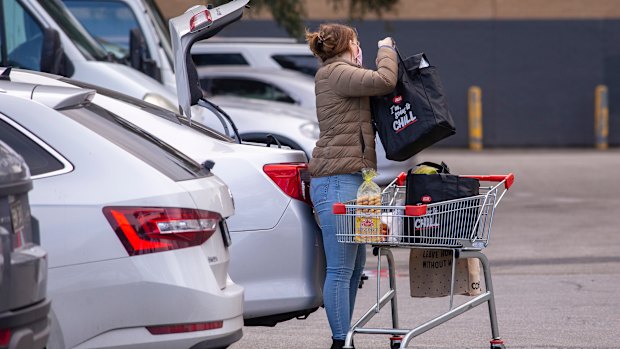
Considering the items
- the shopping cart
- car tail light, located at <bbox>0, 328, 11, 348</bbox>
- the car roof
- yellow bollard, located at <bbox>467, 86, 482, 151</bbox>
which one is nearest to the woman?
the shopping cart

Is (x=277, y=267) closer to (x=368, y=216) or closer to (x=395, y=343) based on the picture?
(x=368, y=216)

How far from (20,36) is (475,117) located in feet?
55.7

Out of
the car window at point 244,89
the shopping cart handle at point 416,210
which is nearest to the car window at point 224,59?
the car window at point 244,89

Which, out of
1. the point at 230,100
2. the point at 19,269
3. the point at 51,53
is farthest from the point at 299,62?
the point at 19,269

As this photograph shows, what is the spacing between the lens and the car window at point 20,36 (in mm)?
11320

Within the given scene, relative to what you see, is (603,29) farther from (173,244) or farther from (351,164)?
(173,244)

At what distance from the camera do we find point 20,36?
11.4 meters

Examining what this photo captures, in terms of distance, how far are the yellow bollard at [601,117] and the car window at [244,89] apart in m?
13.2

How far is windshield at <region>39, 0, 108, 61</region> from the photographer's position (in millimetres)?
11305

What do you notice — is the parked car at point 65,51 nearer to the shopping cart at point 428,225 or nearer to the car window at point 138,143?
the shopping cart at point 428,225

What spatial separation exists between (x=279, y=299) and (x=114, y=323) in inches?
60.1

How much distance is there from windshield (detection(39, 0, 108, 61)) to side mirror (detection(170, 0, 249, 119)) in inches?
169

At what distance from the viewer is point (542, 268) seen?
1041 cm

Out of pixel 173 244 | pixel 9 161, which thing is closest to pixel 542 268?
pixel 173 244
